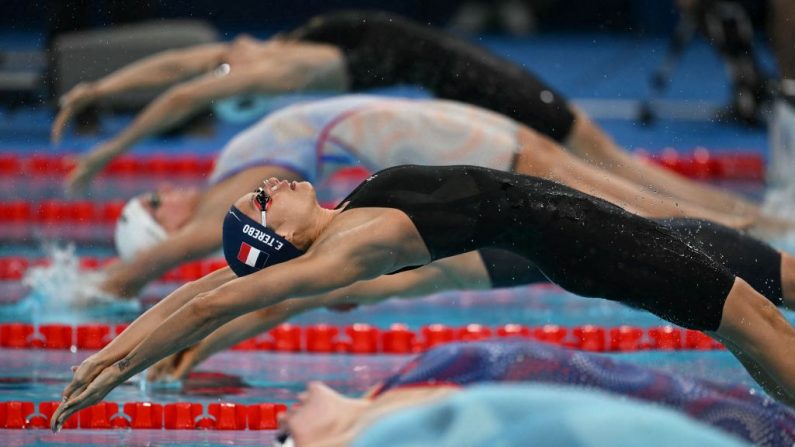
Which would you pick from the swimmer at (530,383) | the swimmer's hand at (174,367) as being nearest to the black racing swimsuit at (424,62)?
the swimmer's hand at (174,367)

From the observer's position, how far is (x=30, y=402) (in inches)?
147

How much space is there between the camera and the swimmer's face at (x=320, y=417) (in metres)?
2.57

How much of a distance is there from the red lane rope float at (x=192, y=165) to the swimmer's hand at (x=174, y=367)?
3368mm

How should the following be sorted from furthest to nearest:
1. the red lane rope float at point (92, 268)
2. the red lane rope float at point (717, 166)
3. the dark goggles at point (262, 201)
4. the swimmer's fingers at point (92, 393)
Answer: the red lane rope float at point (717, 166)
the red lane rope float at point (92, 268)
the dark goggles at point (262, 201)
the swimmer's fingers at point (92, 393)

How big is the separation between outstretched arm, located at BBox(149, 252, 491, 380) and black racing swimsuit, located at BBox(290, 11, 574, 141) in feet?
4.33

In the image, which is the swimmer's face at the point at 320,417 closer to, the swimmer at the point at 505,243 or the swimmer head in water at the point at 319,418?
the swimmer head in water at the point at 319,418

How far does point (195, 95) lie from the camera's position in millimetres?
5109

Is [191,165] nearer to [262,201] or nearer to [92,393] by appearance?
[262,201]

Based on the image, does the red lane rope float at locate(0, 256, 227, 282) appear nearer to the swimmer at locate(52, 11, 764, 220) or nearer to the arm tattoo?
the swimmer at locate(52, 11, 764, 220)

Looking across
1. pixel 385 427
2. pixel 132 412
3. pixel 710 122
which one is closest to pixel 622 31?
pixel 710 122

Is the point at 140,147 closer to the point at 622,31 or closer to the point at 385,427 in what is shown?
the point at 622,31

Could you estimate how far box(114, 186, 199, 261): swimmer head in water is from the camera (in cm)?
490

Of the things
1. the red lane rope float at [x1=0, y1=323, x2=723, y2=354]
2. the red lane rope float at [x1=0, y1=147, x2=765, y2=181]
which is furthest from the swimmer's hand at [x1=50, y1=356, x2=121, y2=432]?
the red lane rope float at [x1=0, y1=147, x2=765, y2=181]

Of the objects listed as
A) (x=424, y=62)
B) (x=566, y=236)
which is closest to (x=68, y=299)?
(x=424, y=62)
